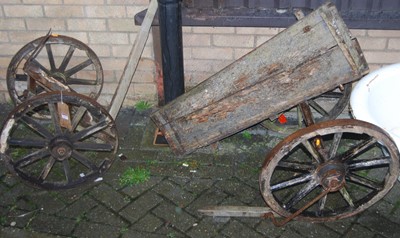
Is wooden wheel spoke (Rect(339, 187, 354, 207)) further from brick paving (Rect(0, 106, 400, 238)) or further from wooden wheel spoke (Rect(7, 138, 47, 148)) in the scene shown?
wooden wheel spoke (Rect(7, 138, 47, 148))

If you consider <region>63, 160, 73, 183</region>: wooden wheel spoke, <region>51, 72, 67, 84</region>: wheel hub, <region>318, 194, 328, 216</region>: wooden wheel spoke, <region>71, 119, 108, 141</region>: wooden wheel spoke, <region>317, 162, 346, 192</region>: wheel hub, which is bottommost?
<region>318, 194, 328, 216</region>: wooden wheel spoke

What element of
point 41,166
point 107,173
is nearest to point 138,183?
point 107,173

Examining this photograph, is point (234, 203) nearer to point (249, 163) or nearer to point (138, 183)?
point (249, 163)

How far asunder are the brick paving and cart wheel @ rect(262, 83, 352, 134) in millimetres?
282

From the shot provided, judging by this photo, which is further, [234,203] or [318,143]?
[234,203]

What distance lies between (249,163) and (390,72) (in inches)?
67.7

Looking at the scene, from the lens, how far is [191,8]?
5539 mm

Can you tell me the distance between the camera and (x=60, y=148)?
4.77 m

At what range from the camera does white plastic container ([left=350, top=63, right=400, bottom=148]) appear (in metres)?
4.62

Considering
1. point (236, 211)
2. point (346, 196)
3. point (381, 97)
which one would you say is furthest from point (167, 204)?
point (381, 97)

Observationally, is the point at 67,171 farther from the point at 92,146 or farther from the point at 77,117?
the point at 77,117

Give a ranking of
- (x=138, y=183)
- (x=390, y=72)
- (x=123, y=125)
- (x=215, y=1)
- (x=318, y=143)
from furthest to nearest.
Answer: (x=123, y=125)
(x=215, y=1)
(x=138, y=183)
(x=390, y=72)
(x=318, y=143)

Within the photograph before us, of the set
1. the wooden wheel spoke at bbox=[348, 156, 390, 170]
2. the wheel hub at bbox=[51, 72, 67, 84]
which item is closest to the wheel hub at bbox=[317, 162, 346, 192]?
the wooden wheel spoke at bbox=[348, 156, 390, 170]

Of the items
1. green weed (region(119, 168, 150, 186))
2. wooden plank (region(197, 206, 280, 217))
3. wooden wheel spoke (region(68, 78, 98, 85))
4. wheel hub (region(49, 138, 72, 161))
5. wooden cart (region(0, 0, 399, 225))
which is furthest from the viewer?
wooden wheel spoke (region(68, 78, 98, 85))
